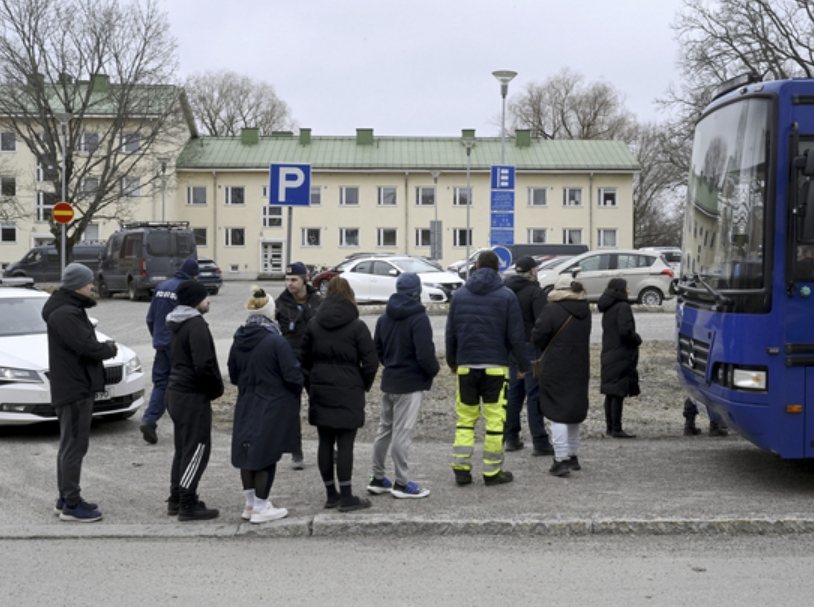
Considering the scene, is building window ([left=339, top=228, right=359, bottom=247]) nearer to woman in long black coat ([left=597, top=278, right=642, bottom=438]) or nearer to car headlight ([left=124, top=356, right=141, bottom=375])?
car headlight ([left=124, top=356, right=141, bottom=375])

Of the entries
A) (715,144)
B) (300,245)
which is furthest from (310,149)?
(715,144)

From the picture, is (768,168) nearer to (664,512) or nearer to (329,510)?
(664,512)

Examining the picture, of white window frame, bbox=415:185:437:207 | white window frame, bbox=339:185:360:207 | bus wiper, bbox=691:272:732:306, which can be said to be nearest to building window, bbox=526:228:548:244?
white window frame, bbox=415:185:437:207

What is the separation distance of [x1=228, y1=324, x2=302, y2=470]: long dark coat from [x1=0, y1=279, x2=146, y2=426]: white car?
10.1 ft

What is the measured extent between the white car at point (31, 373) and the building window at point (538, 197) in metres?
55.7

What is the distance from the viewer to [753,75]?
26.4 ft

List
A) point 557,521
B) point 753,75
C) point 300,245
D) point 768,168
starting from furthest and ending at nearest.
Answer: point 300,245, point 753,75, point 768,168, point 557,521

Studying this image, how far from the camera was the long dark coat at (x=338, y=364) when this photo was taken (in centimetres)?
700

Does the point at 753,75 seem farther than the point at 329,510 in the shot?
Yes

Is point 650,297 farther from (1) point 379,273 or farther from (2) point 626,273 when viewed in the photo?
(1) point 379,273

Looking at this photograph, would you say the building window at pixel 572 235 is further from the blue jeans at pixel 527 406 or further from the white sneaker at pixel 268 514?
the white sneaker at pixel 268 514

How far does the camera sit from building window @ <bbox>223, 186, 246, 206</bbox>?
65750mm

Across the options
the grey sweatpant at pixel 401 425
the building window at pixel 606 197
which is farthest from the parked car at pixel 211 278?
the building window at pixel 606 197

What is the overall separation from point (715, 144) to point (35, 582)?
6092 mm
